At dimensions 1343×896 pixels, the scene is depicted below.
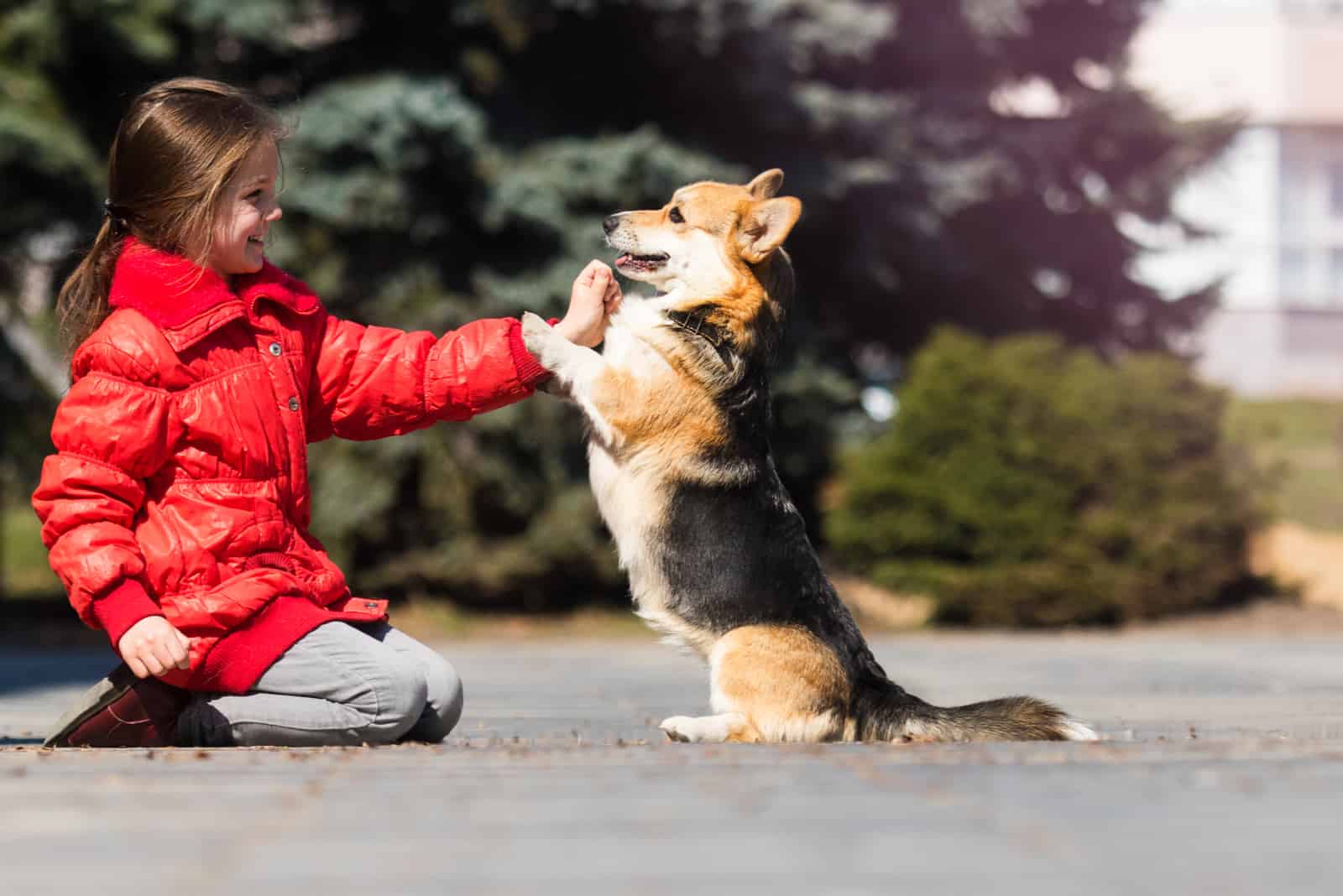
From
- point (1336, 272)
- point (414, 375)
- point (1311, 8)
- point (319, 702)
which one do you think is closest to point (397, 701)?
point (319, 702)

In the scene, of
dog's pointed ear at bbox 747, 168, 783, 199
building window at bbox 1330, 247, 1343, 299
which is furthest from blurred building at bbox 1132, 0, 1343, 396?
dog's pointed ear at bbox 747, 168, 783, 199

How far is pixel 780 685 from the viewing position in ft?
12.7

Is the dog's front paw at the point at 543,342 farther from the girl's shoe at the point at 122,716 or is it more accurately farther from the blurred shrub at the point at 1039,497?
the blurred shrub at the point at 1039,497

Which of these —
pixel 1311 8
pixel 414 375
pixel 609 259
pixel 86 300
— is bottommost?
pixel 414 375

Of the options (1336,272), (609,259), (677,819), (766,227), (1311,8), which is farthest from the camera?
(1336,272)

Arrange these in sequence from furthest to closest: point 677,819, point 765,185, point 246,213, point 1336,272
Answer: point 1336,272 < point 765,185 < point 246,213 < point 677,819

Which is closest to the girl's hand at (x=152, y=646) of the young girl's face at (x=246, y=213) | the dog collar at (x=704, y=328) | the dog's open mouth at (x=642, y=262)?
the young girl's face at (x=246, y=213)

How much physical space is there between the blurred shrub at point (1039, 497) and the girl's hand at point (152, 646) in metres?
8.28

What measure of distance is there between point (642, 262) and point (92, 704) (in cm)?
188

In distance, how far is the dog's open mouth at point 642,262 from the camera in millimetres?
4641

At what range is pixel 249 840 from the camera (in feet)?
8.14

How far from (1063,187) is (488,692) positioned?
35.9 feet

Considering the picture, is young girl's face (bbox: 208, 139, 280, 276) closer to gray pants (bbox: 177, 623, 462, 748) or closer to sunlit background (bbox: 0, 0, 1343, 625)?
gray pants (bbox: 177, 623, 462, 748)

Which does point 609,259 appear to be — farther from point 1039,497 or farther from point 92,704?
point 92,704
